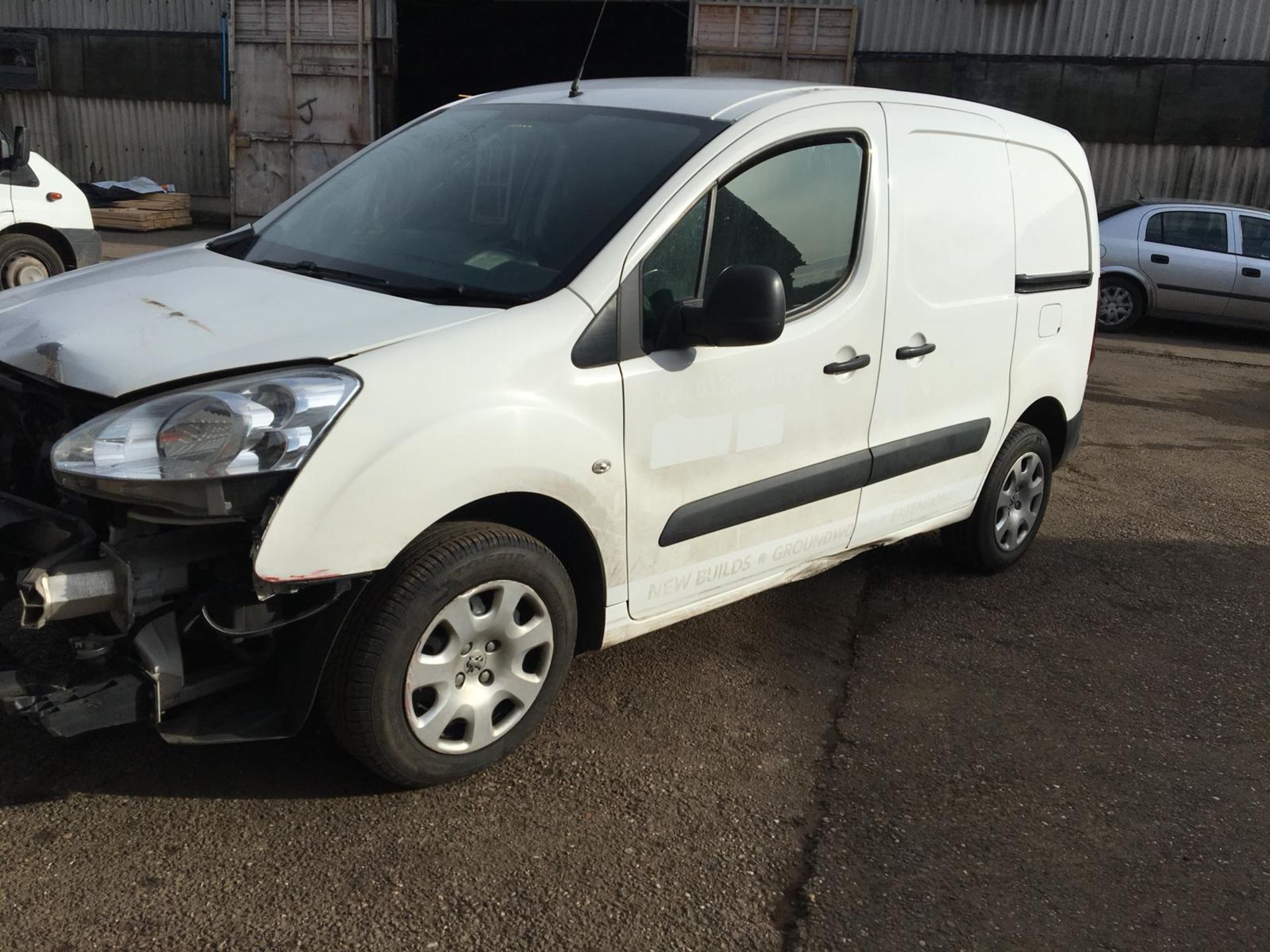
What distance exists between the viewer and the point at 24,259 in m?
8.65

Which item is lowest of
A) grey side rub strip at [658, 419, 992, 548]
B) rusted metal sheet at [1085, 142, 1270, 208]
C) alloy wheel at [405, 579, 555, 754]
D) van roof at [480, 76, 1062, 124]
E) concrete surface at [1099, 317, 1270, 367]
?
concrete surface at [1099, 317, 1270, 367]

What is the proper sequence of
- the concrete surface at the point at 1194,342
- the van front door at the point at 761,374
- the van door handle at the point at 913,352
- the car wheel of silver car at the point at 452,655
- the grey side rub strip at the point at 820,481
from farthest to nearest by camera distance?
the concrete surface at the point at 1194,342 < the van door handle at the point at 913,352 < the grey side rub strip at the point at 820,481 < the van front door at the point at 761,374 < the car wheel of silver car at the point at 452,655

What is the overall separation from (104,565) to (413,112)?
19.5m

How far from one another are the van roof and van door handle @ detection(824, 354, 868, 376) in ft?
2.58

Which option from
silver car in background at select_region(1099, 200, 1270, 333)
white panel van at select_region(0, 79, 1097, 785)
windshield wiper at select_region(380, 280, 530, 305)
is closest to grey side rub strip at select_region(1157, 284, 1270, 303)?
silver car in background at select_region(1099, 200, 1270, 333)

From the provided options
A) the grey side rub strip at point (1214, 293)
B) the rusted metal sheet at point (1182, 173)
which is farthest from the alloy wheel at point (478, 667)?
the rusted metal sheet at point (1182, 173)

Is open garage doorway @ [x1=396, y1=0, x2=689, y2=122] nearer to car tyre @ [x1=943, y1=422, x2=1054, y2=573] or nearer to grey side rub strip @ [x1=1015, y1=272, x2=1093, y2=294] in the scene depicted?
grey side rub strip @ [x1=1015, y1=272, x2=1093, y2=294]

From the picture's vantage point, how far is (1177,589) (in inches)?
191

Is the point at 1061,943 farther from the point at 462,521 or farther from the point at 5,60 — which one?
the point at 5,60

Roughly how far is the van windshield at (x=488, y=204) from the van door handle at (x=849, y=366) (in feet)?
2.52

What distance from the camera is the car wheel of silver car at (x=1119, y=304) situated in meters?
12.2

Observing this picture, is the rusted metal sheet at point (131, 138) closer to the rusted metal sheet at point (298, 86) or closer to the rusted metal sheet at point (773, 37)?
the rusted metal sheet at point (298, 86)

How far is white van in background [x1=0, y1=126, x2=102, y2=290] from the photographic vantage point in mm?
8383

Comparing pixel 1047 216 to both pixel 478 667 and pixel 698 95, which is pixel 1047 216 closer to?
pixel 698 95
